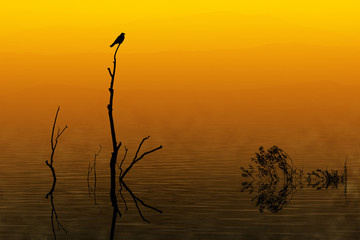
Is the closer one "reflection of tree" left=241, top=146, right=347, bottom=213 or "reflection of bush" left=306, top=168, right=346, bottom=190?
"reflection of tree" left=241, top=146, right=347, bottom=213

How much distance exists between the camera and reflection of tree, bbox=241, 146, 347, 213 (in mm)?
41812

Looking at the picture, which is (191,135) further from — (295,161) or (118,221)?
(118,221)

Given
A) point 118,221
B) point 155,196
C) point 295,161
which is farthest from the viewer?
point 295,161

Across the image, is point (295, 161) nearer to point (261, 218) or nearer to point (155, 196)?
point (155, 196)

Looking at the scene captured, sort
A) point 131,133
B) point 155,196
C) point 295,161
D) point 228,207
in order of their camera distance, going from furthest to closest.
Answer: point 131,133, point 295,161, point 155,196, point 228,207

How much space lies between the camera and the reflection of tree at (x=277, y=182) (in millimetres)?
41812

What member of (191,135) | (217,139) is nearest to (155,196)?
(217,139)

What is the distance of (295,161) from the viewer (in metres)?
60.8

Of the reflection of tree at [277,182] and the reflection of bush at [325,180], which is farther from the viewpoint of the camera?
the reflection of bush at [325,180]

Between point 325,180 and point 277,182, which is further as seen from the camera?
point 277,182

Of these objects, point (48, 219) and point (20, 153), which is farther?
point (20, 153)

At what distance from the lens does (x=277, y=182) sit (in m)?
48.6

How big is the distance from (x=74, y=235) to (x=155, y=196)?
34.3 feet

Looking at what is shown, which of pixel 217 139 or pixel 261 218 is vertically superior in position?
pixel 217 139
